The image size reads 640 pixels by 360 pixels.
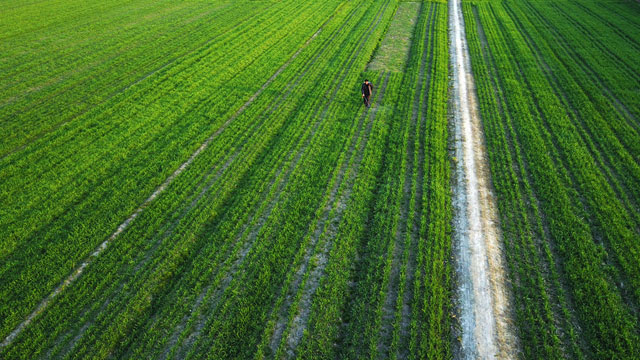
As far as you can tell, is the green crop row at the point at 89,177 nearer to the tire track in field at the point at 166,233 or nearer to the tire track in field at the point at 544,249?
the tire track in field at the point at 166,233

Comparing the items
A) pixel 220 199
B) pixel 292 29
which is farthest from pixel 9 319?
pixel 292 29

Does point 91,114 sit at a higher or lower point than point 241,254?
higher

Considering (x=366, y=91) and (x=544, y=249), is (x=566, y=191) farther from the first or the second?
(x=366, y=91)

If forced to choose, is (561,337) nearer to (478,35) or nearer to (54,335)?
(54,335)

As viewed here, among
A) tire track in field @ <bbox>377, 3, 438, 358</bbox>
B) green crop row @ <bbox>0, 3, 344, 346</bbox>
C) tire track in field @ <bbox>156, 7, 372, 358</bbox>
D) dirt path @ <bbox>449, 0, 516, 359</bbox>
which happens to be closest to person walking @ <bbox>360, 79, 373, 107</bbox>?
tire track in field @ <bbox>377, 3, 438, 358</bbox>

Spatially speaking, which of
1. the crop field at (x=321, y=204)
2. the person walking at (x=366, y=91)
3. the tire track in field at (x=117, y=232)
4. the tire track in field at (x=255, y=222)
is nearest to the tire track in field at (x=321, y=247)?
the crop field at (x=321, y=204)

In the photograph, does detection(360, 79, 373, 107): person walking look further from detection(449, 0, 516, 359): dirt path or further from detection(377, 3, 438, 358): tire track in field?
detection(449, 0, 516, 359): dirt path

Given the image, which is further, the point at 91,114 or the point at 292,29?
the point at 292,29
